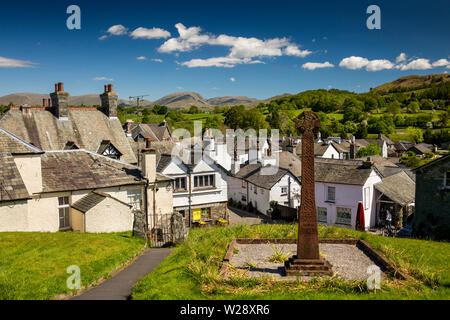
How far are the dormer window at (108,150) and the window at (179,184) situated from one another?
6526 millimetres

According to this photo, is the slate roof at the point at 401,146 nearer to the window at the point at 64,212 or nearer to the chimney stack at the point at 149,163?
the chimney stack at the point at 149,163

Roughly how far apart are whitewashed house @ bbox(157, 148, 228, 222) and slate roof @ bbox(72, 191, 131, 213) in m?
9.16

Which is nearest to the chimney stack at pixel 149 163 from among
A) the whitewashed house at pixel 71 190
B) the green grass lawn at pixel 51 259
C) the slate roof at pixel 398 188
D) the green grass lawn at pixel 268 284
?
the whitewashed house at pixel 71 190

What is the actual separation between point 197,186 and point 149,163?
8504mm

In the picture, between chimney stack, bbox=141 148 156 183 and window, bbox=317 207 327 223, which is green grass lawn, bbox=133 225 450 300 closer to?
chimney stack, bbox=141 148 156 183

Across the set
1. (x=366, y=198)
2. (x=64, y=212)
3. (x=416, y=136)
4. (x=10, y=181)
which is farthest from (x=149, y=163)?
(x=416, y=136)

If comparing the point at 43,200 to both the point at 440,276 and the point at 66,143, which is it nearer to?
the point at 66,143

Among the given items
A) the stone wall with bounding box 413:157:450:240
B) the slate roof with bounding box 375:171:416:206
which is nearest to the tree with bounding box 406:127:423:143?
the slate roof with bounding box 375:171:416:206

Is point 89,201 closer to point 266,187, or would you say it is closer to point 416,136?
point 266,187

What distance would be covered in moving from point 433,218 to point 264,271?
21.8 m

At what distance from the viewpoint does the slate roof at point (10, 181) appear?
63.2 feet
